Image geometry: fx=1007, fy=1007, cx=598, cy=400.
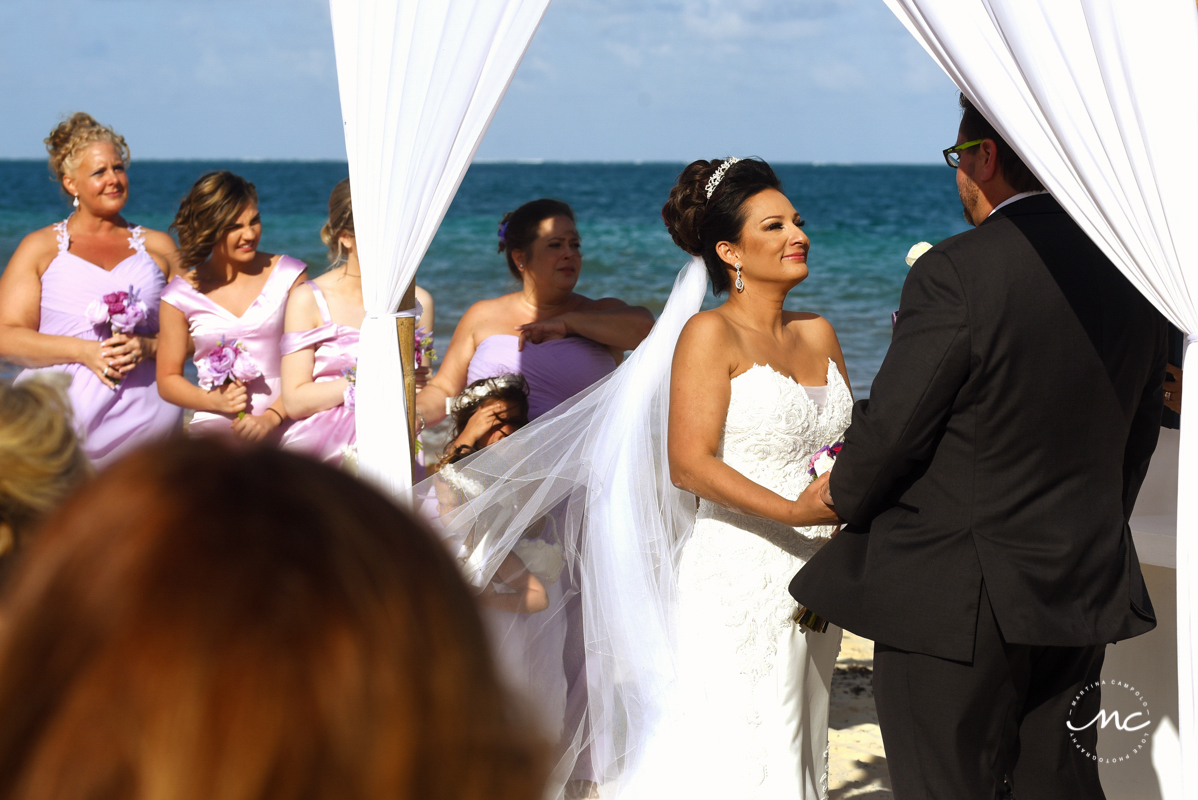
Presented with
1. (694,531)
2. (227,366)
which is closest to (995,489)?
(694,531)

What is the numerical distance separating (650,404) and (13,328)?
269 cm

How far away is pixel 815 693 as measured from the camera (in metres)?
2.98

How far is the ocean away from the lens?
17578mm

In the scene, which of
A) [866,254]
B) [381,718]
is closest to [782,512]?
[381,718]

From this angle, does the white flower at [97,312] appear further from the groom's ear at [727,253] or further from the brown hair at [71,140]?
the groom's ear at [727,253]

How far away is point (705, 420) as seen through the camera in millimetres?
2828

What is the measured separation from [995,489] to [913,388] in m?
0.29

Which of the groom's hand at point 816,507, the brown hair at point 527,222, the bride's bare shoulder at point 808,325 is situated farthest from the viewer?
the brown hair at point 527,222

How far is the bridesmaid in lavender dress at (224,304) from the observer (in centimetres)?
369

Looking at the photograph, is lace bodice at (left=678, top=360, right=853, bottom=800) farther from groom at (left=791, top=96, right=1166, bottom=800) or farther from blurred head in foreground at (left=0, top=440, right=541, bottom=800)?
blurred head in foreground at (left=0, top=440, right=541, bottom=800)

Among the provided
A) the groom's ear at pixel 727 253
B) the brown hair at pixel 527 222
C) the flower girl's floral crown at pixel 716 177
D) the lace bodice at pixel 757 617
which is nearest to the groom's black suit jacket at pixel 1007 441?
the lace bodice at pixel 757 617

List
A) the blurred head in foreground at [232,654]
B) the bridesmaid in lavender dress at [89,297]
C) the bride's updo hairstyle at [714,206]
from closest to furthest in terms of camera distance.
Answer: the blurred head in foreground at [232,654]
the bride's updo hairstyle at [714,206]
the bridesmaid in lavender dress at [89,297]

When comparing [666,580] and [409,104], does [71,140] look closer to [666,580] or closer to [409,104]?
[409,104]

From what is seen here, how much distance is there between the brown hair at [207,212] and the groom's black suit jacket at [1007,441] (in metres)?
2.54
